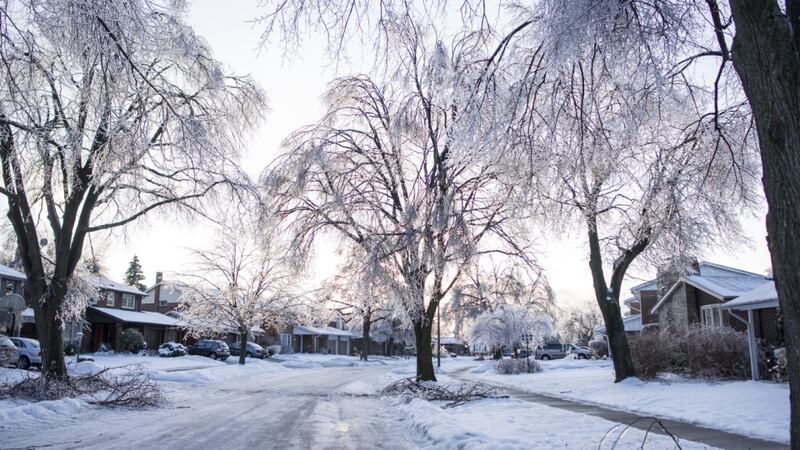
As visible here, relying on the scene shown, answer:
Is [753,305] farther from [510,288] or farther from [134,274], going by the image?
[134,274]

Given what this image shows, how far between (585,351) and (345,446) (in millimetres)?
56136

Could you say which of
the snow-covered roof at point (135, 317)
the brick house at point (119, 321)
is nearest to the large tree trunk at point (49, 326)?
the brick house at point (119, 321)

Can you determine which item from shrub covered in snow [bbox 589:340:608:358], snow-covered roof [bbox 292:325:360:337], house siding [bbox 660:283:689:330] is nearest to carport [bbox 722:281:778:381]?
house siding [bbox 660:283:689:330]

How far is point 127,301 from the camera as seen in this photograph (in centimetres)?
5431

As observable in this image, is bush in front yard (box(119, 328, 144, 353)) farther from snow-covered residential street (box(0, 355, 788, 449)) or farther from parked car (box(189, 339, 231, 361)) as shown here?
snow-covered residential street (box(0, 355, 788, 449))

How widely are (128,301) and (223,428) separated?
49547 millimetres

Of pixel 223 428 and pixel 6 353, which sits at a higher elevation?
pixel 6 353

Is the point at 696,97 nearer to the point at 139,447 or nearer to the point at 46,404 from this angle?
the point at 139,447

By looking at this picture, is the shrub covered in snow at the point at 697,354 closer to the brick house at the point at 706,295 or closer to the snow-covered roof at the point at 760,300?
the snow-covered roof at the point at 760,300

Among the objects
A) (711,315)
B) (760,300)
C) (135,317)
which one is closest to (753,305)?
(760,300)

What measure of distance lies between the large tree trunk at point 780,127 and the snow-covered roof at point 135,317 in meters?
49.5

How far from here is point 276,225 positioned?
17.1m

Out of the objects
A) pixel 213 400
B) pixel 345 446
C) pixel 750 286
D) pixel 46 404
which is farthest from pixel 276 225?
pixel 750 286

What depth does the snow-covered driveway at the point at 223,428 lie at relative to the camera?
880cm
